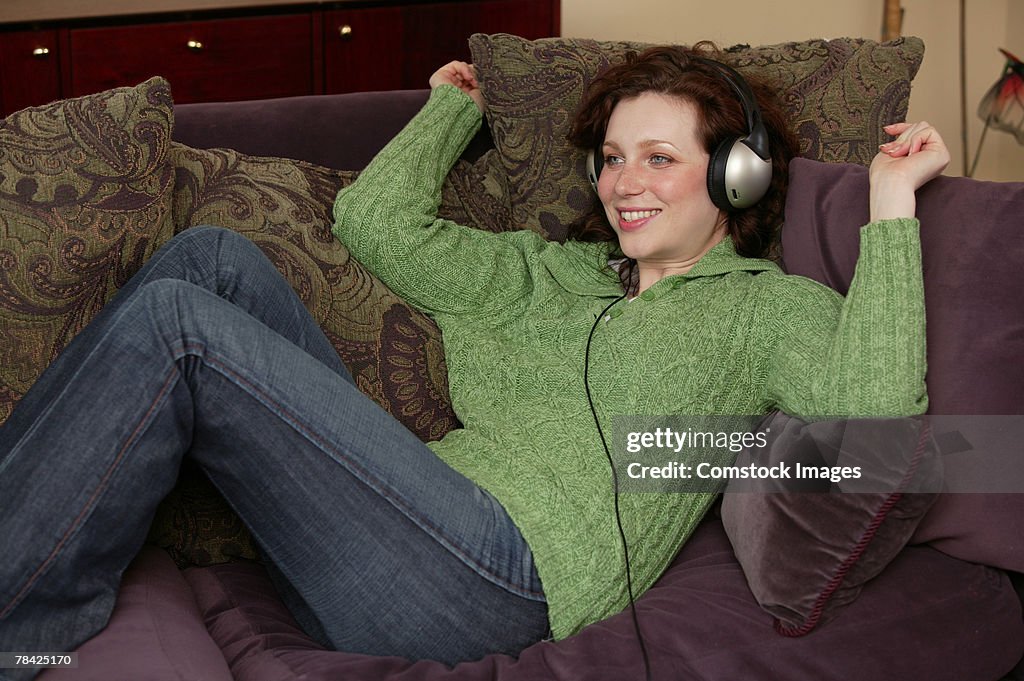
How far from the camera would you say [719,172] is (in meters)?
1.42

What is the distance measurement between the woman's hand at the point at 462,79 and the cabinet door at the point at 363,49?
1347mm

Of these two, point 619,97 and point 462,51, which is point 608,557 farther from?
point 462,51

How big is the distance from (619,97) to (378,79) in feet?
5.55

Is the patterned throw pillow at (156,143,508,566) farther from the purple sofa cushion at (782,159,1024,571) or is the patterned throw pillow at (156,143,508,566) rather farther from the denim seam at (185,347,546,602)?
the purple sofa cushion at (782,159,1024,571)

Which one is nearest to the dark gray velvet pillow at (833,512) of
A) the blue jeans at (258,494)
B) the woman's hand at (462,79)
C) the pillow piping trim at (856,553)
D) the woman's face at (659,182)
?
the pillow piping trim at (856,553)

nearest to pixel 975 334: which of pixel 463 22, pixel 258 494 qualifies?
pixel 258 494

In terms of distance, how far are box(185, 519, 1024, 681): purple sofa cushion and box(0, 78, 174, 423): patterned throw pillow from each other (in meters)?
0.50

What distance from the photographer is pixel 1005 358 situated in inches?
47.5

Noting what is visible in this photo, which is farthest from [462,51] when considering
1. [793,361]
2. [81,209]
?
[793,361]

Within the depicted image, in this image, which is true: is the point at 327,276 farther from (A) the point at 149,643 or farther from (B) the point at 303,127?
(A) the point at 149,643

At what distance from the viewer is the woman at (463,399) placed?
1.06 metres

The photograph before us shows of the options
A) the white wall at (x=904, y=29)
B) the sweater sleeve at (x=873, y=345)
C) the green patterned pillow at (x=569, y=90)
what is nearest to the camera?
the sweater sleeve at (x=873, y=345)

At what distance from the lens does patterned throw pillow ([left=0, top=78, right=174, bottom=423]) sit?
1.40 meters

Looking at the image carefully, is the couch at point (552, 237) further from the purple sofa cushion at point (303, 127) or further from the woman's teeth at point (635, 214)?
the woman's teeth at point (635, 214)
